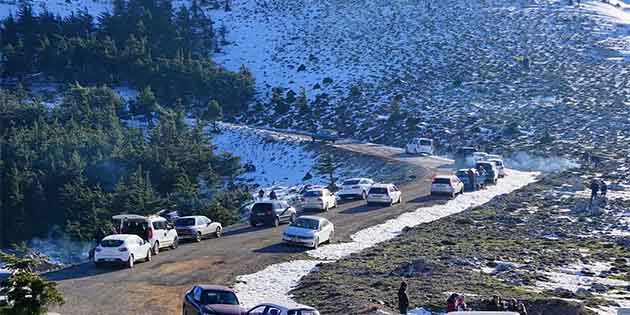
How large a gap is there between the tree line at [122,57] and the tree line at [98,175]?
25706 mm

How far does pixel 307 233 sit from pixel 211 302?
45.6 ft

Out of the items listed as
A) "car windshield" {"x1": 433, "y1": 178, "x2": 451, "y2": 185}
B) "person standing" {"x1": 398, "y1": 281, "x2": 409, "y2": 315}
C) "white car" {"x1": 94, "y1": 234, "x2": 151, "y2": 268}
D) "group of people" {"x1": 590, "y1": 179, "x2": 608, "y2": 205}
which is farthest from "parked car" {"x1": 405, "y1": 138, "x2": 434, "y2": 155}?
"person standing" {"x1": 398, "y1": 281, "x2": 409, "y2": 315}

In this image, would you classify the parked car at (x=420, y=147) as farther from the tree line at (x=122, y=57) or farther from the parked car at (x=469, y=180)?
the tree line at (x=122, y=57)

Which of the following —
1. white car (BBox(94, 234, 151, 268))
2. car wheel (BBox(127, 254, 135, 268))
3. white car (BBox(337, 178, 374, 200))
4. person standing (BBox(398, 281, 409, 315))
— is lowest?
white car (BBox(337, 178, 374, 200))

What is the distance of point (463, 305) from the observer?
21625 millimetres

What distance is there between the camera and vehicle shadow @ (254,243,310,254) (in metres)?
33.9

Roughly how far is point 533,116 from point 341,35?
136 feet

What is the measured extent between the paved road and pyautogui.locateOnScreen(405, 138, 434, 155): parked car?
29803mm

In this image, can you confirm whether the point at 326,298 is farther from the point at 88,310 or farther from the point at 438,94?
the point at 438,94

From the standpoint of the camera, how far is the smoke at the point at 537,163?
66931 millimetres

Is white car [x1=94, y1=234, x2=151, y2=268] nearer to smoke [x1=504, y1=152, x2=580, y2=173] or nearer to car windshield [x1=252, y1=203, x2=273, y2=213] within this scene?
car windshield [x1=252, y1=203, x2=273, y2=213]

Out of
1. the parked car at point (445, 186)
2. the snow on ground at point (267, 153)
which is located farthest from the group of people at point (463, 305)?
the snow on ground at point (267, 153)

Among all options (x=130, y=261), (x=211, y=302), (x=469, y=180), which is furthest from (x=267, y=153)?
(x=211, y=302)

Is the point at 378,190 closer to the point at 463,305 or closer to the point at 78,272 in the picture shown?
the point at 78,272
